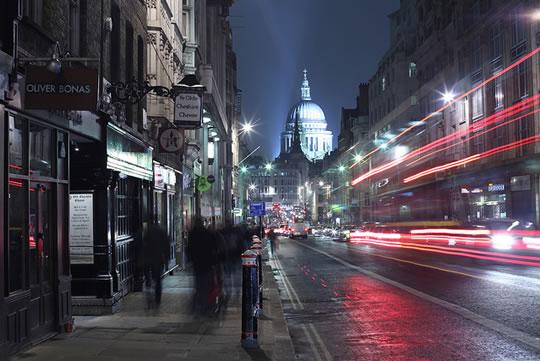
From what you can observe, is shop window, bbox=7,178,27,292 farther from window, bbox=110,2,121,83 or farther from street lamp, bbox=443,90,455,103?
street lamp, bbox=443,90,455,103

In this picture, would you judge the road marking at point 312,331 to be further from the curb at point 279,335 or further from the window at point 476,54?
the window at point 476,54

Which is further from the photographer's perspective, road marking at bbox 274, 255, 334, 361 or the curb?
road marking at bbox 274, 255, 334, 361

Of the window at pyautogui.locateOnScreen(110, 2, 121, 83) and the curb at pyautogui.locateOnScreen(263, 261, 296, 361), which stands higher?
the window at pyautogui.locateOnScreen(110, 2, 121, 83)

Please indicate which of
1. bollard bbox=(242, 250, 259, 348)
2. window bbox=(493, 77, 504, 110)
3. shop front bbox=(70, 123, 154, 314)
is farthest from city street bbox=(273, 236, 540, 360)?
window bbox=(493, 77, 504, 110)

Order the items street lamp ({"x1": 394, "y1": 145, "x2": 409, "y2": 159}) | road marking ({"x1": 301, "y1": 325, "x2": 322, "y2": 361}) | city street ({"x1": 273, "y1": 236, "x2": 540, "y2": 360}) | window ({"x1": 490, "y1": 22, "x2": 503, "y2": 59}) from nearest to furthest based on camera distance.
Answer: road marking ({"x1": 301, "y1": 325, "x2": 322, "y2": 361}) → city street ({"x1": 273, "y1": 236, "x2": 540, "y2": 360}) → window ({"x1": 490, "y1": 22, "x2": 503, "y2": 59}) → street lamp ({"x1": 394, "y1": 145, "x2": 409, "y2": 159})

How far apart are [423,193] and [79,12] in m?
29.4

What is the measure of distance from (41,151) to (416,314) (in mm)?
7511

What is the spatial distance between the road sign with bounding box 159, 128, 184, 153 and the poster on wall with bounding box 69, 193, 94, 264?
5749 mm

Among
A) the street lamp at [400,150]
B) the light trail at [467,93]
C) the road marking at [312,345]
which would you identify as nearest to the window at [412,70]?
the light trail at [467,93]

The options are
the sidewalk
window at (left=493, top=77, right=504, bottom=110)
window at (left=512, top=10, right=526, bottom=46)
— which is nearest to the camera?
the sidewalk

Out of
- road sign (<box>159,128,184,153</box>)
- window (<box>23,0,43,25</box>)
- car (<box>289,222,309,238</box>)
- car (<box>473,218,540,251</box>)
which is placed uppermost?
window (<box>23,0,43,25</box>)

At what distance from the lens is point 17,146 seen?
8.74 m

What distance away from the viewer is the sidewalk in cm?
836

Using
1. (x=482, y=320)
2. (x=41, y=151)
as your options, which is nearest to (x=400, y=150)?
(x=482, y=320)
